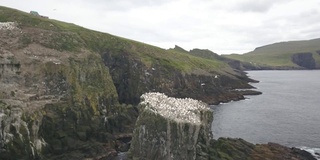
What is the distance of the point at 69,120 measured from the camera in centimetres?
5572

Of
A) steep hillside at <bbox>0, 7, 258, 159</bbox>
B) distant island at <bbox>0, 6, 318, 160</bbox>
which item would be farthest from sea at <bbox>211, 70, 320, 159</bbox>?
steep hillside at <bbox>0, 7, 258, 159</bbox>

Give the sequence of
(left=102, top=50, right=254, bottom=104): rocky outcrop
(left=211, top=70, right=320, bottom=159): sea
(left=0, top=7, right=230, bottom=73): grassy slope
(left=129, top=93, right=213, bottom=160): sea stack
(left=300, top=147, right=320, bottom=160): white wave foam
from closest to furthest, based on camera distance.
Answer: (left=129, top=93, right=213, bottom=160): sea stack → (left=300, top=147, right=320, bottom=160): white wave foam → (left=211, top=70, right=320, bottom=159): sea → (left=0, top=7, right=230, bottom=73): grassy slope → (left=102, top=50, right=254, bottom=104): rocky outcrop

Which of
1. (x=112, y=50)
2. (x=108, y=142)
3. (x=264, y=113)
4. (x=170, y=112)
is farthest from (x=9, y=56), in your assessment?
(x=264, y=113)

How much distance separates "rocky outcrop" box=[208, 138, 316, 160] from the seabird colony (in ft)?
17.3

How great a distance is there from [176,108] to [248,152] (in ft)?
44.2

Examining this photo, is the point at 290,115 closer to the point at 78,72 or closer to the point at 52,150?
the point at 78,72

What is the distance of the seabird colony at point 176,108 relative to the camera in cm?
4512

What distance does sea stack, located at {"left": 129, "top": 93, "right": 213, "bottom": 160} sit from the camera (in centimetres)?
4431

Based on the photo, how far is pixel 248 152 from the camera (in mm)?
51219

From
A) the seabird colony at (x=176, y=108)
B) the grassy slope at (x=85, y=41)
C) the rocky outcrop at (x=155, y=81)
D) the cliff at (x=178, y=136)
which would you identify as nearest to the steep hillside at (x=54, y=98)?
the grassy slope at (x=85, y=41)

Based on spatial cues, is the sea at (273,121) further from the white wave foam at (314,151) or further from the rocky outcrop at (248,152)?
the rocky outcrop at (248,152)

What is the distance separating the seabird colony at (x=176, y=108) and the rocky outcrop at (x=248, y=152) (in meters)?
5.26

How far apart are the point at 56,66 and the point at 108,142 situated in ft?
52.3

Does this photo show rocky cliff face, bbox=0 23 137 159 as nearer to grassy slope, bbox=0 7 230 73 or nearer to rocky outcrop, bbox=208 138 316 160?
grassy slope, bbox=0 7 230 73
